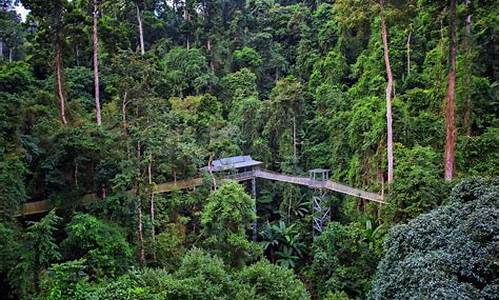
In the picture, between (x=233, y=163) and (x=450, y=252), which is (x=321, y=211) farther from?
(x=450, y=252)

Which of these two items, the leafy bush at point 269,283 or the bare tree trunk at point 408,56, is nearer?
the leafy bush at point 269,283

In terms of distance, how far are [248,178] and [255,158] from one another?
1.86 meters

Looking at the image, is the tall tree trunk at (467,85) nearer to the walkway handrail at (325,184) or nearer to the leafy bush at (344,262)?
the walkway handrail at (325,184)

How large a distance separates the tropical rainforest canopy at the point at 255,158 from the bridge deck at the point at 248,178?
0.69ft

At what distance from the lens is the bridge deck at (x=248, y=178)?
1116 cm

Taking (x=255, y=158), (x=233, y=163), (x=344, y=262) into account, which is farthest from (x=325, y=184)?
(x=255, y=158)

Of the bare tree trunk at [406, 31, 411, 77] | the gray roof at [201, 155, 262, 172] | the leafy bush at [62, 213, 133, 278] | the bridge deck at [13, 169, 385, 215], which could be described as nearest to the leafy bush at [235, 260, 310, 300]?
the leafy bush at [62, 213, 133, 278]

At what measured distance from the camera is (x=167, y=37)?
26734 mm

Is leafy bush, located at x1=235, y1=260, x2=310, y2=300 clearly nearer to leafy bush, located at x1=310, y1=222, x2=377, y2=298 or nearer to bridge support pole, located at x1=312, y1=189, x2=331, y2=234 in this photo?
leafy bush, located at x1=310, y1=222, x2=377, y2=298

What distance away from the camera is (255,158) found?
1927cm

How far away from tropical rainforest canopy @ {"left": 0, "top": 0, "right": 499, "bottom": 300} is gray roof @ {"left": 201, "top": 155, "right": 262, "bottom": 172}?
0.39 metres

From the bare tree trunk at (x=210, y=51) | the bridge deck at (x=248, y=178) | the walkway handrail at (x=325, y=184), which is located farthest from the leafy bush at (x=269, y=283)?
the bare tree trunk at (x=210, y=51)

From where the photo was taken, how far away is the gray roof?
16.3 m

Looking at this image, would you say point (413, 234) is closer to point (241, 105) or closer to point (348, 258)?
point (348, 258)
